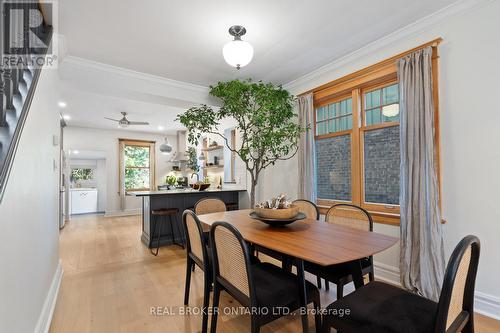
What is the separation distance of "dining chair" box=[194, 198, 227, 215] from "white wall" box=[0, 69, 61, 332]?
142 centimetres

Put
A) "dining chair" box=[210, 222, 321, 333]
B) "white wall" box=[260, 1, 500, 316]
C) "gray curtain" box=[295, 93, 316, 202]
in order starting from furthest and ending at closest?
"gray curtain" box=[295, 93, 316, 202] → "white wall" box=[260, 1, 500, 316] → "dining chair" box=[210, 222, 321, 333]

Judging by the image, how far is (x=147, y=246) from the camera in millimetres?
4195

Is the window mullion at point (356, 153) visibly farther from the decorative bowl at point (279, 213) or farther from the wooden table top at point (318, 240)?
the decorative bowl at point (279, 213)

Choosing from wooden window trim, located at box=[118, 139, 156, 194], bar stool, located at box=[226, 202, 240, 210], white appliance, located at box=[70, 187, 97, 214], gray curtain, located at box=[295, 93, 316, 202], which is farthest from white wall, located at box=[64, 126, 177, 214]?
gray curtain, located at box=[295, 93, 316, 202]

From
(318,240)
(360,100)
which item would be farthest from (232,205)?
(318,240)

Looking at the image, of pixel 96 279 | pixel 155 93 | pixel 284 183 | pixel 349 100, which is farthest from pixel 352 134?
pixel 96 279

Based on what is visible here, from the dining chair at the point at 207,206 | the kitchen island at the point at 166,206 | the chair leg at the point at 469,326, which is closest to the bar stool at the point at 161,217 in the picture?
the kitchen island at the point at 166,206

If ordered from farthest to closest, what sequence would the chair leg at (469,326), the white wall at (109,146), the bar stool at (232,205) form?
1. the white wall at (109,146)
2. the bar stool at (232,205)
3. the chair leg at (469,326)

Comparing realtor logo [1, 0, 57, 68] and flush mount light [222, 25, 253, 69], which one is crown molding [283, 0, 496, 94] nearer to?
flush mount light [222, 25, 253, 69]

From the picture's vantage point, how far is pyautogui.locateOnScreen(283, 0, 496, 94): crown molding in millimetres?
2236

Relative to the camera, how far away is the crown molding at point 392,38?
7.34ft

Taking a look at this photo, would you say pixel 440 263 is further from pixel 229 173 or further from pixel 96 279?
pixel 229 173

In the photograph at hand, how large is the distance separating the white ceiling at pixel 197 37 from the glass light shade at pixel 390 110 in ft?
2.65

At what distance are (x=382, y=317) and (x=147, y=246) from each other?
3.94m
